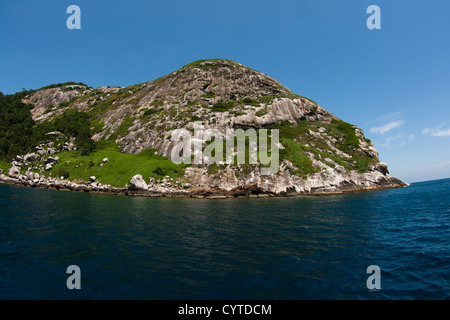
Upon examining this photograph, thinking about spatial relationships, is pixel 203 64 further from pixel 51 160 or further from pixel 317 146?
pixel 51 160

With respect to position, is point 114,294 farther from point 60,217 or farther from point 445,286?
point 60,217

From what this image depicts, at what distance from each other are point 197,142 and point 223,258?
5661cm

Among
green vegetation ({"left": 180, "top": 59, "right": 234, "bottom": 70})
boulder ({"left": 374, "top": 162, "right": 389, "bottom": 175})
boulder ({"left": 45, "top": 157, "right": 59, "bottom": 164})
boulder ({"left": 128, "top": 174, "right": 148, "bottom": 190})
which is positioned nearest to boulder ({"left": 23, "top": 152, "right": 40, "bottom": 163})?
boulder ({"left": 45, "top": 157, "right": 59, "bottom": 164})

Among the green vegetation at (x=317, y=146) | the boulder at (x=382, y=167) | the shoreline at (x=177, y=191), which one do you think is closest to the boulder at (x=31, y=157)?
the shoreline at (x=177, y=191)

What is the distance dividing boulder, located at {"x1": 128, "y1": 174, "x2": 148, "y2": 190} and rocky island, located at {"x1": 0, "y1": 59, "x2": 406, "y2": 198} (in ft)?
0.80

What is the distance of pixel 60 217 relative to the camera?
22.2 m

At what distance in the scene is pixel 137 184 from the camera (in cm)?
5184

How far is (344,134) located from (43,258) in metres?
91.6

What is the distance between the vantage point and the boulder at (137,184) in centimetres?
5178

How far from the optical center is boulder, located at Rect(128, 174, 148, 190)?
5178 centimetres

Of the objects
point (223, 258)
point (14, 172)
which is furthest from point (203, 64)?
point (223, 258)

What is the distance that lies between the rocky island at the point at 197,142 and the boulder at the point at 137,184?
24cm

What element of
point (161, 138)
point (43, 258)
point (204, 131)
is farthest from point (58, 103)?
point (43, 258)

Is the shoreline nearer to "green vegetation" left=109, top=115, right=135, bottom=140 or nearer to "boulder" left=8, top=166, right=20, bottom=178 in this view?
"boulder" left=8, top=166, right=20, bottom=178
